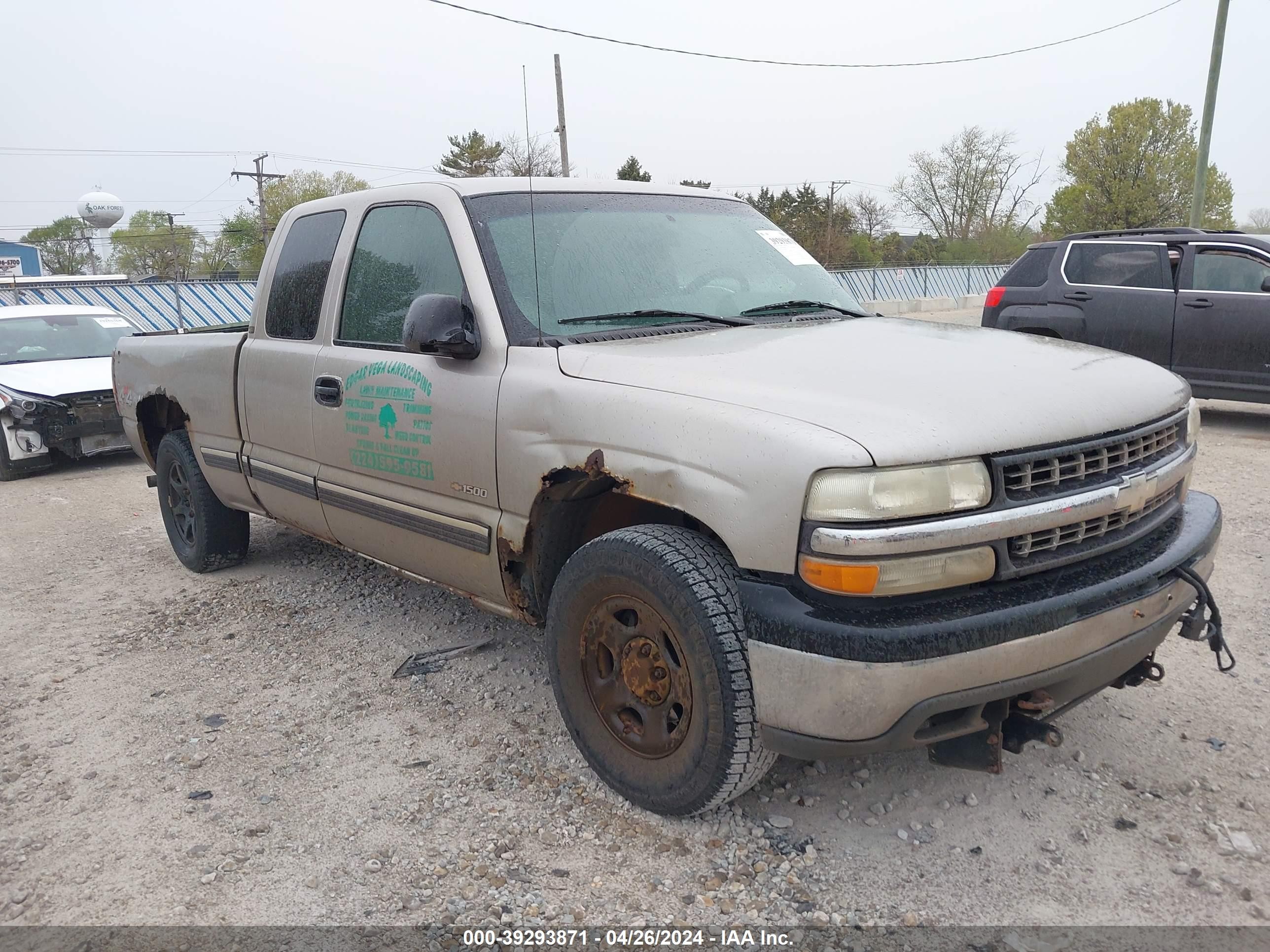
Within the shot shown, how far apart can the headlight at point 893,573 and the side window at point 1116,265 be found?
25.9ft

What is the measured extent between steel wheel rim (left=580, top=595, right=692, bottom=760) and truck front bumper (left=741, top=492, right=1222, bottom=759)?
12.1 inches

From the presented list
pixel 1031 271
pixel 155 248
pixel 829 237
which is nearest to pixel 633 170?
pixel 829 237

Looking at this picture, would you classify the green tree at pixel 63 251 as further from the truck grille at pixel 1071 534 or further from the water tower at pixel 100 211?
the truck grille at pixel 1071 534

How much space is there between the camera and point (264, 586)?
5.12 meters

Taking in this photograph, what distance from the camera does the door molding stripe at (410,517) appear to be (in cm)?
324

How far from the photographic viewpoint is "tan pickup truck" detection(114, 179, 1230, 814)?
2229 millimetres

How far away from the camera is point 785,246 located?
13.0 feet

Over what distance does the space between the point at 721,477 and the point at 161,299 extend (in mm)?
26532

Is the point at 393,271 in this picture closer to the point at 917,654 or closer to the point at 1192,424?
the point at 917,654

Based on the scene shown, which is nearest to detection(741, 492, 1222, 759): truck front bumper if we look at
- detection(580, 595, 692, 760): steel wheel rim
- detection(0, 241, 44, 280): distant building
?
detection(580, 595, 692, 760): steel wheel rim

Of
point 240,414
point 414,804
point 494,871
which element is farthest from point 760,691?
point 240,414

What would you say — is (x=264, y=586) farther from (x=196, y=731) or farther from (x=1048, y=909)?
(x=1048, y=909)

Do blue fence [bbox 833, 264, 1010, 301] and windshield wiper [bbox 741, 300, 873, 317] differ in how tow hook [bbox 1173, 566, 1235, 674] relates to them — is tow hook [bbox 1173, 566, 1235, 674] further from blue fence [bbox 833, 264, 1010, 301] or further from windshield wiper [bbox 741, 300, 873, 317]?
blue fence [bbox 833, 264, 1010, 301]

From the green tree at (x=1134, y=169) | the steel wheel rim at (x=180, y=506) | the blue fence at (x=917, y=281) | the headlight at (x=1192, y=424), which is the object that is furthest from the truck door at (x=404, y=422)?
the green tree at (x=1134, y=169)
